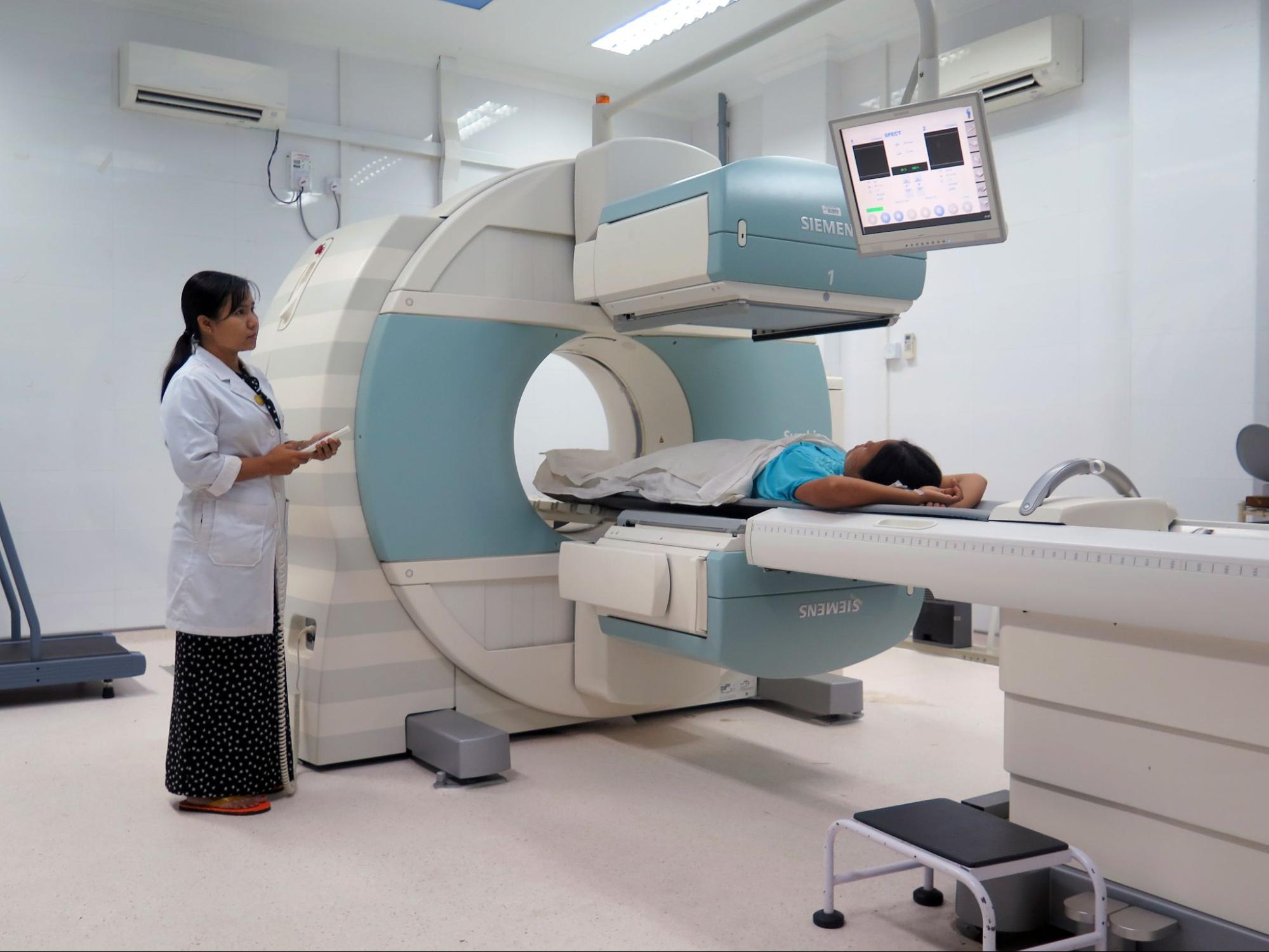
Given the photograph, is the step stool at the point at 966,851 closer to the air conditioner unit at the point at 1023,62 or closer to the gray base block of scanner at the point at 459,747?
the gray base block of scanner at the point at 459,747

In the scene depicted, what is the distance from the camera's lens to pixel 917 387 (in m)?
5.28

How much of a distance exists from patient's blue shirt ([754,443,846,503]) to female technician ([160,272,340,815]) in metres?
1.11

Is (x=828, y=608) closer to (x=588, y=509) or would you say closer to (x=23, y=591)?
(x=588, y=509)

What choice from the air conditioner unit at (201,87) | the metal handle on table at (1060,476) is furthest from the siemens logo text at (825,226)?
the air conditioner unit at (201,87)

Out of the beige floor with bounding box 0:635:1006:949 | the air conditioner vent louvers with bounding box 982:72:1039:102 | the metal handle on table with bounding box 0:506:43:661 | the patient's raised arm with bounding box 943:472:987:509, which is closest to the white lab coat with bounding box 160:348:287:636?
the beige floor with bounding box 0:635:1006:949

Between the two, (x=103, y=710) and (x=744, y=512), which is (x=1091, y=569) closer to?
(x=744, y=512)

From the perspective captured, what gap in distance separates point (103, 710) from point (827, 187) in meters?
2.86

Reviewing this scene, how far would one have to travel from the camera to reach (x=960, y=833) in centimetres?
182

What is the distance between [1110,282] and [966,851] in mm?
3373

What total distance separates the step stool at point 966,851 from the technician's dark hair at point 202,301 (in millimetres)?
1843

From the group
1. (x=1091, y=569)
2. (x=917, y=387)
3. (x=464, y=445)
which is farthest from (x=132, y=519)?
(x=1091, y=569)

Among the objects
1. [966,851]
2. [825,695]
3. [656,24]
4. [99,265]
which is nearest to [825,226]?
[825,695]

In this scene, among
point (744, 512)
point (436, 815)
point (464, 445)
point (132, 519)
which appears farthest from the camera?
point (132, 519)

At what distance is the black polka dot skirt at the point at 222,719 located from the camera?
2557 mm
